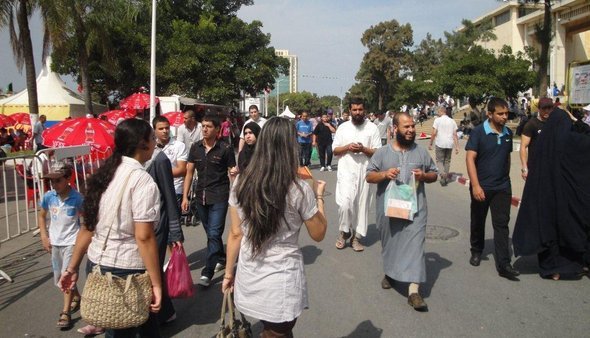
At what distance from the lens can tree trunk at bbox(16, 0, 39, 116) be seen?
1792 cm

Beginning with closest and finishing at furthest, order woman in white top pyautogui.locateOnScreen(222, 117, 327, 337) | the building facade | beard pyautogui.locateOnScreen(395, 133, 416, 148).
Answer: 1. woman in white top pyautogui.locateOnScreen(222, 117, 327, 337)
2. beard pyautogui.locateOnScreen(395, 133, 416, 148)
3. the building facade

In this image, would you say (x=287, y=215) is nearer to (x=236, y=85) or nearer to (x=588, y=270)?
(x=588, y=270)

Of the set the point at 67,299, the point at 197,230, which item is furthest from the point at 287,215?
the point at 197,230

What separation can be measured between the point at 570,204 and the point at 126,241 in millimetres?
4646

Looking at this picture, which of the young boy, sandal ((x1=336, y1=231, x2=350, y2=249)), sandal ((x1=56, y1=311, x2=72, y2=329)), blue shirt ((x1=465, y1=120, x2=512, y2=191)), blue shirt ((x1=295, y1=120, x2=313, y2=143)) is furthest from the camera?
blue shirt ((x1=295, y1=120, x2=313, y2=143))

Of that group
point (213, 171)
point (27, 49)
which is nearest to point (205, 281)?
point (213, 171)

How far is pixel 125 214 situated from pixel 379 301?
2855mm

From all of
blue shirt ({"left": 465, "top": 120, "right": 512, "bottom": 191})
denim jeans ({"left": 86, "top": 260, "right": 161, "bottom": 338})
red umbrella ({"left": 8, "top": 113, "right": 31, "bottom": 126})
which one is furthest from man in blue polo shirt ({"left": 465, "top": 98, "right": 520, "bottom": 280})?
red umbrella ({"left": 8, "top": 113, "right": 31, "bottom": 126})

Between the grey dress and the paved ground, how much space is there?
1.09ft

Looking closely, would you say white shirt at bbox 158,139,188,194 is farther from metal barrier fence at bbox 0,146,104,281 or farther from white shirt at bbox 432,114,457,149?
white shirt at bbox 432,114,457,149

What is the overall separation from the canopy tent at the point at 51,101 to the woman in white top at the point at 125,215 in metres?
26.2

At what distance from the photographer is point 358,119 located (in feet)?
21.3

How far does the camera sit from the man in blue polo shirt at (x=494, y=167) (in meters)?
5.44

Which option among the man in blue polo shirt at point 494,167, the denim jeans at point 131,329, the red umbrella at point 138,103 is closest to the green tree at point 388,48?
the red umbrella at point 138,103
